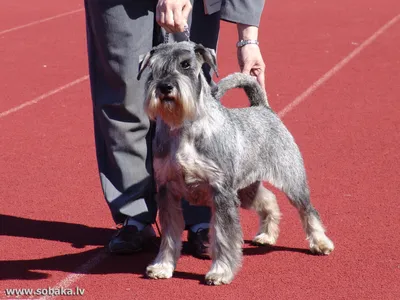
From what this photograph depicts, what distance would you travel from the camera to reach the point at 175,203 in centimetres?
512

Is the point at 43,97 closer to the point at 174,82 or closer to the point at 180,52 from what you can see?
the point at 180,52

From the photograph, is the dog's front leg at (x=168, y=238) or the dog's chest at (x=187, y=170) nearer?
the dog's chest at (x=187, y=170)

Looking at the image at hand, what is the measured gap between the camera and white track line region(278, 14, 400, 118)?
9.60 meters

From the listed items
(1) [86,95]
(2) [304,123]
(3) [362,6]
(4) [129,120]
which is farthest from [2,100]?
(3) [362,6]

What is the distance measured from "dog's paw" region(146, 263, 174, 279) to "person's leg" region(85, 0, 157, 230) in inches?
24.4

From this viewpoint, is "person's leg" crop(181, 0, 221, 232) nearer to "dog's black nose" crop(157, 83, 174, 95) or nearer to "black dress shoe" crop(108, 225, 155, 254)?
"black dress shoe" crop(108, 225, 155, 254)

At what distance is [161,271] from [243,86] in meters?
1.20

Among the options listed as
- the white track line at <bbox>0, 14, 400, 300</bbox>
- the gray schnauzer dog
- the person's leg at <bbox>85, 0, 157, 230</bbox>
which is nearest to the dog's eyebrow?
the gray schnauzer dog

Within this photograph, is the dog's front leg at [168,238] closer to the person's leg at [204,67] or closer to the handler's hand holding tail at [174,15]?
the person's leg at [204,67]

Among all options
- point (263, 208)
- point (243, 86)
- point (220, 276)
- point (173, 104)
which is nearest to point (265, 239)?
point (263, 208)

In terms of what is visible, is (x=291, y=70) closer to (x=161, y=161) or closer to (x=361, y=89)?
(x=361, y=89)

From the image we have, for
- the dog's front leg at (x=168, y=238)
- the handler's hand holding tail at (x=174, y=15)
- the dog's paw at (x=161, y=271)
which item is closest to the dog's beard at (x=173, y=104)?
the handler's hand holding tail at (x=174, y=15)

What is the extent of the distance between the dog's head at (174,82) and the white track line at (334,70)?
4541 millimetres

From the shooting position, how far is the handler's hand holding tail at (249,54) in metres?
5.32
